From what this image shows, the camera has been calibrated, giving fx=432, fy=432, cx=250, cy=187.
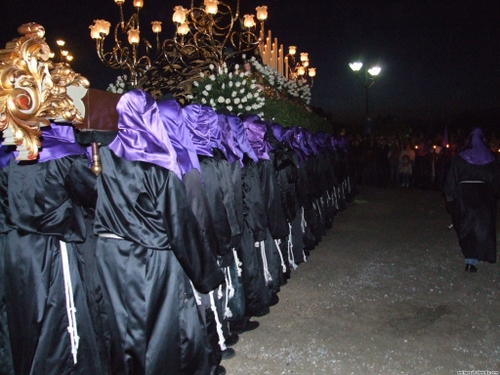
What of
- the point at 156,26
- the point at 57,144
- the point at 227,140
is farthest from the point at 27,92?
the point at 156,26

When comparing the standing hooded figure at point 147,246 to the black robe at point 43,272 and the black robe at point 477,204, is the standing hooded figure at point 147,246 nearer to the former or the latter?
the black robe at point 43,272

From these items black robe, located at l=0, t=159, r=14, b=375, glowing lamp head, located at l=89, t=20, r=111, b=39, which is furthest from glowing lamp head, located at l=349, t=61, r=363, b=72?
black robe, located at l=0, t=159, r=14, b=375

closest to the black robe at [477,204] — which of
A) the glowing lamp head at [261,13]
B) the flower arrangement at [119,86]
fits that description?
the glowing lamp head at [261,13]

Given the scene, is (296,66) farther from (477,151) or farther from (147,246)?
(147,246)

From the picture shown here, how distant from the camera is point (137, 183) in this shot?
10.3 ft

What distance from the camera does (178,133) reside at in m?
3.62

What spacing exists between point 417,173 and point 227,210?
16.3 meters

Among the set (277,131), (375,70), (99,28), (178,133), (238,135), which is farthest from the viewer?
(375,70)

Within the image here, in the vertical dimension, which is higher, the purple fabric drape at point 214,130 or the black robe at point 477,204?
the purple fabric drape at point 214,130

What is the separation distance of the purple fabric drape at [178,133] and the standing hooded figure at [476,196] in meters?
4.90

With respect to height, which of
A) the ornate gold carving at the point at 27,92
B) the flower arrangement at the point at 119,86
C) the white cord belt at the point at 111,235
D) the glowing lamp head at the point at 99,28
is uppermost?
the glowing lamp head at the point at 99,28

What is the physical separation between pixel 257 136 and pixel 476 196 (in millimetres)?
3681

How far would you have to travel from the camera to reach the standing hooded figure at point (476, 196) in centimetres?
668

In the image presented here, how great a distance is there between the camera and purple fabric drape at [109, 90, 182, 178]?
3.14 meters
